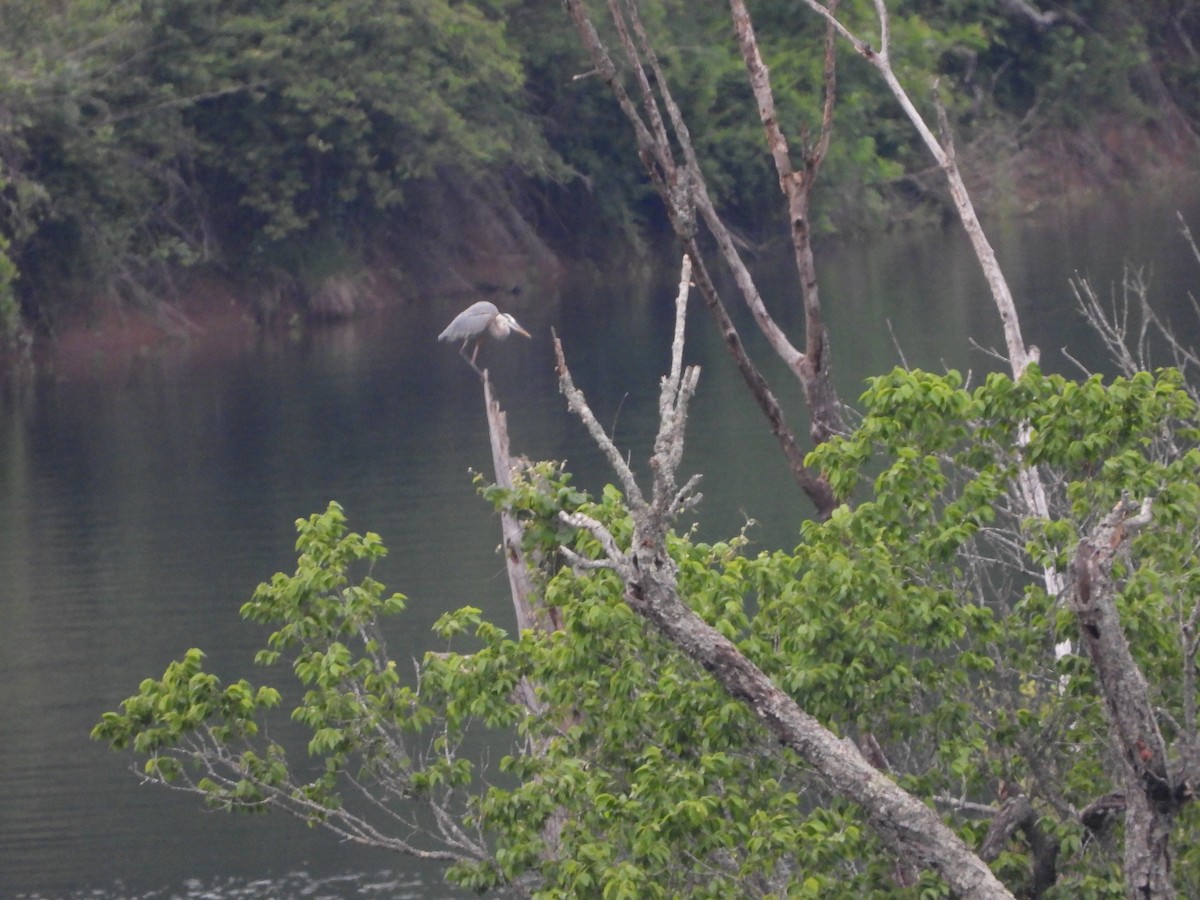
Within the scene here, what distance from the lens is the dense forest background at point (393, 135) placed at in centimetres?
2931

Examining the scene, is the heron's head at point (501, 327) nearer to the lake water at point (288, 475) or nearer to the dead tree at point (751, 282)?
the lake water at point (288, 475)

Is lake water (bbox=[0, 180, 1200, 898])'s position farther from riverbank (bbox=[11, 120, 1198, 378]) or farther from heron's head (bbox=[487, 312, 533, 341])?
heron's head (bbox=[487, 312, 533, 341])

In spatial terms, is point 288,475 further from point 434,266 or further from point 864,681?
point 434,266

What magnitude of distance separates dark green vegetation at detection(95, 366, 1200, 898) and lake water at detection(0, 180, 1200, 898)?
5.57 ft

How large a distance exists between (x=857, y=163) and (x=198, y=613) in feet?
85.9

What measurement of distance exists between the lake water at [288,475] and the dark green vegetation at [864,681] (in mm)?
1699

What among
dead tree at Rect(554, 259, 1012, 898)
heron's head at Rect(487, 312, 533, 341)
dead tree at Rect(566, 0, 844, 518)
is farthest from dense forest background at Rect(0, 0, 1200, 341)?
dead tree at Rect(554, 259, 1012, 898)

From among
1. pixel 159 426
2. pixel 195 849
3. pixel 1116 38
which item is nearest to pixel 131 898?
pixel 195 849

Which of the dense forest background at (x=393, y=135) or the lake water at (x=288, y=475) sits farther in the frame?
the dense forest background at (x=393, y=135)

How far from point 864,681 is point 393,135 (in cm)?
2910

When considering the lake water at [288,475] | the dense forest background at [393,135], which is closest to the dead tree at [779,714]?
the lake water at [288,475]

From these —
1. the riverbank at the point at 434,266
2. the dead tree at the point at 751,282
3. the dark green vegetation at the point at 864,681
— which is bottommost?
the riverbank at the point at 434,266

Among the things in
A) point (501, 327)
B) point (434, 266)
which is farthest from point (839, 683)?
point (434, 266)

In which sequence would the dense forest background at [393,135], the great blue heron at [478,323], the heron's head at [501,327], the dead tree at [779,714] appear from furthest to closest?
1. the dense forest background at [393,135]
2. the great blue heron at [478,323]
3. the heron's head at [501,327]
4. the dead tree at [779,714]
